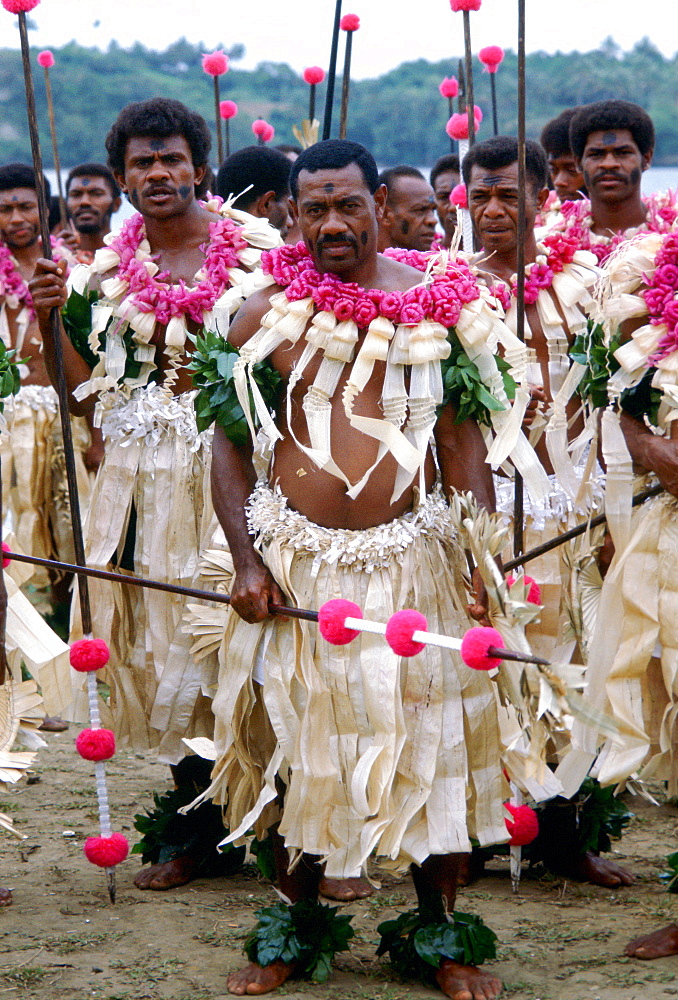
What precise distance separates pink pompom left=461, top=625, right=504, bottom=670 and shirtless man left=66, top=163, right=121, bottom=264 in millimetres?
5610

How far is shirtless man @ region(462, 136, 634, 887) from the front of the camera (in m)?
4.25

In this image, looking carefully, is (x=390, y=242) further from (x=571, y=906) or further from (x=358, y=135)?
(x=358, y=135)

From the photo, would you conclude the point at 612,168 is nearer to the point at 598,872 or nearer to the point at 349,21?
the point at 349,21

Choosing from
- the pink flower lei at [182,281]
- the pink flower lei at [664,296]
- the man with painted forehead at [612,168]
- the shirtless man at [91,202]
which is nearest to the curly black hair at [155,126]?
the pink flower lei at [182,281]

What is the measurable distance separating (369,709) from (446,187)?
491cm

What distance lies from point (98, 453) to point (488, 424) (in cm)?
203

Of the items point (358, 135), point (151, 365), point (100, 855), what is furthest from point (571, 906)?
point (358, 135)

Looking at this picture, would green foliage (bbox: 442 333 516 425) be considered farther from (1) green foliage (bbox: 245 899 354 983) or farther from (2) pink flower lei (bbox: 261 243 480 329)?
(1) green foliage (bbox: 245 899 354 983)

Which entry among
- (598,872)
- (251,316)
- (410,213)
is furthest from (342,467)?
(410,213)

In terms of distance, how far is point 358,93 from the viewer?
1612 cm

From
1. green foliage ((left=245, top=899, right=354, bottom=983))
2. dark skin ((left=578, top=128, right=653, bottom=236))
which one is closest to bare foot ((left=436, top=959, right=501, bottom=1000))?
green foliage ((left=245, top=899, right=354, bottom=983))

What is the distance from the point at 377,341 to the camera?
3.38 metres

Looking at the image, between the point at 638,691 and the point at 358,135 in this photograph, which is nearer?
the point at 638,691

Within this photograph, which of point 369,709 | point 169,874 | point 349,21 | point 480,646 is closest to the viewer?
point 480,646
